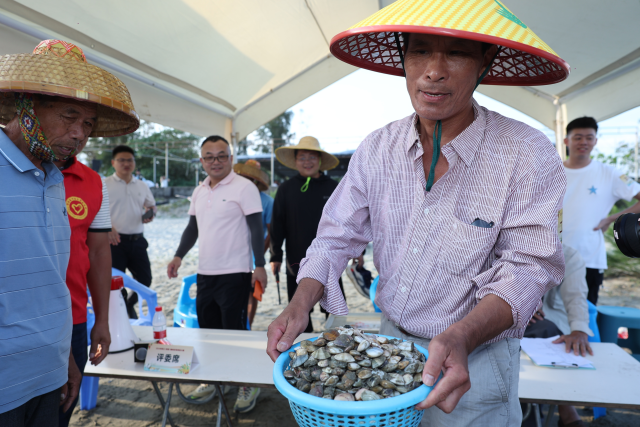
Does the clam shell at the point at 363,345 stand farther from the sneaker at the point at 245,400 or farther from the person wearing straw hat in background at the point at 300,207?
the person wearing straw hat in background at the point at 300,207

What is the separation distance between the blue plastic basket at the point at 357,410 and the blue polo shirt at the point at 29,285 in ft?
2.90

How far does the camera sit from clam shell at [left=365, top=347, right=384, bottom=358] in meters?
0.84

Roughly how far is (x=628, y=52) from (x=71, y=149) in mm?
4083

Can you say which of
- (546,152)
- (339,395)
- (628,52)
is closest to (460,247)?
(546,152)

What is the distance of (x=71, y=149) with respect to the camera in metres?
1.30

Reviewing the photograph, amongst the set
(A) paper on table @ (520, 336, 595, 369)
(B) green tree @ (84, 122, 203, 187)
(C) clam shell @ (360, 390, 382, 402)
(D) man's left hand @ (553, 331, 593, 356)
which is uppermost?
(B) green tree @ (84, 122, 203, 187)

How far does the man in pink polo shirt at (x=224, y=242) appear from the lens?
3090 millimetres

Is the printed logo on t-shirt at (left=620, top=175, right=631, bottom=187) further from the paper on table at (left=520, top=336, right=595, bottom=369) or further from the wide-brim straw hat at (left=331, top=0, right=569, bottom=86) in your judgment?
the wide-brim straw hat at (left=331, top=0, right=569, bottom=86)

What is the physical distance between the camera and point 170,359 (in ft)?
6.10

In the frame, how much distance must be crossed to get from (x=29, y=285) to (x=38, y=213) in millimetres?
218

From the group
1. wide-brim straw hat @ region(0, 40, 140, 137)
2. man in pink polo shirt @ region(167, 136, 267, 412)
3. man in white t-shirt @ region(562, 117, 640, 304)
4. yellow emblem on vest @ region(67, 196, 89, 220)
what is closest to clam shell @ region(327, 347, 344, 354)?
wide-brim straw hat @ region(0, 40, 140, 137)

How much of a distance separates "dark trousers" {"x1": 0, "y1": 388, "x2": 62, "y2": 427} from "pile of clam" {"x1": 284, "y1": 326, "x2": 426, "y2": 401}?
0.89m

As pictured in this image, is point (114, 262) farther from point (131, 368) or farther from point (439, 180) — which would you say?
point (439, 180)

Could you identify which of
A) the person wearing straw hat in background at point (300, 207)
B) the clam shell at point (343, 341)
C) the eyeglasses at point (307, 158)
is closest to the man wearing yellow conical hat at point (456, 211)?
the clam shell at point (343, 341)
